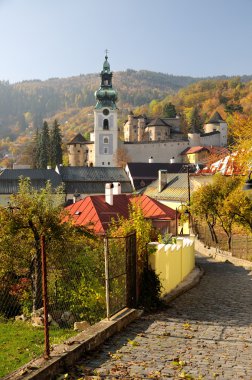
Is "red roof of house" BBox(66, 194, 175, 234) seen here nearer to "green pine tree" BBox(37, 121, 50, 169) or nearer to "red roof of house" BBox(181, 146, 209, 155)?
"red roof of house" BBox(181, 146, 209, 155)

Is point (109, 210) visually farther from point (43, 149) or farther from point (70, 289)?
point (43, 149)

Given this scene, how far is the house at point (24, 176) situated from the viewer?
66812 millimetres

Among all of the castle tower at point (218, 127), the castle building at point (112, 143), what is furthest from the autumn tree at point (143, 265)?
the castle tower at point (218, 127)

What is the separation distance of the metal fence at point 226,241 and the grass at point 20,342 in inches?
703

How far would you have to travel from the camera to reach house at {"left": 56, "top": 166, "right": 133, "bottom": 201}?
6869 cm

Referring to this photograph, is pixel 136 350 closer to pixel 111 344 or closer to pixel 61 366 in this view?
pixel 111 344

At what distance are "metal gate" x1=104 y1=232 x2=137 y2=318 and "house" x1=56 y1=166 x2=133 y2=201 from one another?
57.4 metres

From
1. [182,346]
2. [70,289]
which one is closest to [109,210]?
[70,289]

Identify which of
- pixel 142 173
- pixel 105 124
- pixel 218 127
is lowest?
pixel 142 173

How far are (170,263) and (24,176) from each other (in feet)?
187

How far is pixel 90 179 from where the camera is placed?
70.3m

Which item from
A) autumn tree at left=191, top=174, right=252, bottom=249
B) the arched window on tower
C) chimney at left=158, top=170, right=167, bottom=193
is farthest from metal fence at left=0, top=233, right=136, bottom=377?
the arched window on tower

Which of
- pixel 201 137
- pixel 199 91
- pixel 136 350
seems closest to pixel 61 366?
pixel 136 350

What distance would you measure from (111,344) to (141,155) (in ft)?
301
